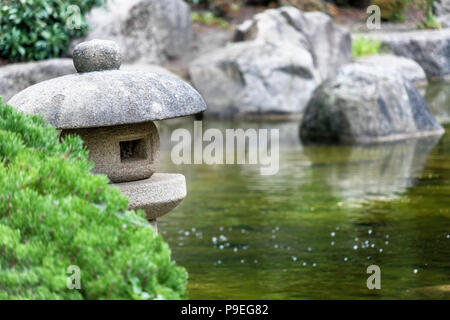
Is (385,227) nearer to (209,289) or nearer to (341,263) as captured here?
(341,263)

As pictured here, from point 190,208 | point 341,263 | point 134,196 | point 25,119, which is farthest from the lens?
A: point 190,208

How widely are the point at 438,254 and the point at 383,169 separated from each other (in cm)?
416

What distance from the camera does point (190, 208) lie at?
28.7ft

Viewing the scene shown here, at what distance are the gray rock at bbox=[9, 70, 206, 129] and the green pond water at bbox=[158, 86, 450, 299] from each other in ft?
4.61

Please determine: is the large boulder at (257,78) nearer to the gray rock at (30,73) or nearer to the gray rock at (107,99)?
the gray rock at (30,73)

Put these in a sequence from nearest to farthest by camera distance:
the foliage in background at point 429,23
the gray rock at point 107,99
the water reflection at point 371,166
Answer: the gray rock at point 107,99, the water reflection at point 371,166, the foliage in background at point 429,23

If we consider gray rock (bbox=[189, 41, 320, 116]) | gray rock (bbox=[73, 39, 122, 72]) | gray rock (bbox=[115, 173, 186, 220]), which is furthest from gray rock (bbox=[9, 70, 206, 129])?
gray rock (bbox=[189, 41, 320, 116])

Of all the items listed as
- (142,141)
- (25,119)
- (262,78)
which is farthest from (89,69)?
(262,78)

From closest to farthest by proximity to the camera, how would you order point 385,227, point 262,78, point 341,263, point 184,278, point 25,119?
point 184,278
point 25,119
point 341,263
point 385,227
point 262,78

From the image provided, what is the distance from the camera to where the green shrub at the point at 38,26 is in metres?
15.5

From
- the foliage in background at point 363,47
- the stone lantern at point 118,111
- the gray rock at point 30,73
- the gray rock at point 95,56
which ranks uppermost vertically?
the gray rock at point 95,56

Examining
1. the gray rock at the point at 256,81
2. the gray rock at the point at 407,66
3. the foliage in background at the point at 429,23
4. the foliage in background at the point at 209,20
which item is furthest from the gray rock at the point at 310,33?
the foliage in background at the point at 429,23

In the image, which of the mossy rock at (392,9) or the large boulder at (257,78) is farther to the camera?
the mossy rock at (392,9)

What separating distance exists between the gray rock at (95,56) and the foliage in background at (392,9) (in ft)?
69.8
